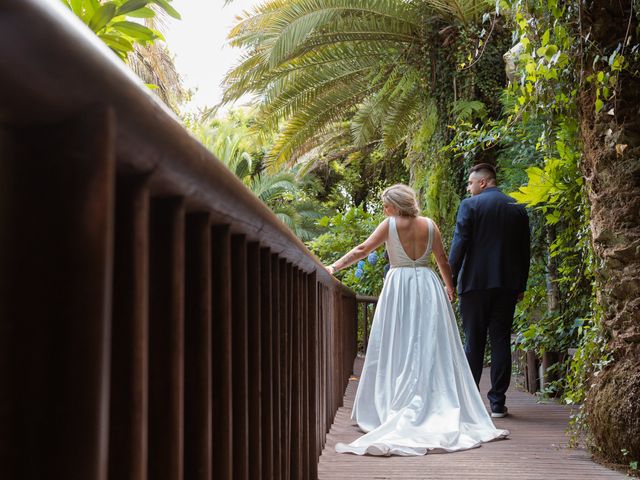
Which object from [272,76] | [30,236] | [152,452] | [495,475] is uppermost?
[272,76]

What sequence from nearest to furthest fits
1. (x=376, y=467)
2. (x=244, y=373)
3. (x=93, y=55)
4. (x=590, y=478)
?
(x=93, y=55), (x=244, y=373), (x=590, y=478), (x=376, y=467)

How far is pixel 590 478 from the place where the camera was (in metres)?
3.67

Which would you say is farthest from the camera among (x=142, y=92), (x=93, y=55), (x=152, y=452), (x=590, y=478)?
(x=590, y=478)

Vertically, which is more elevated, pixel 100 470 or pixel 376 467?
pixel 100 470

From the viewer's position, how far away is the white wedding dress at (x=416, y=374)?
16.6 feet

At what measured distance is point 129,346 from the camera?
0.76 metres

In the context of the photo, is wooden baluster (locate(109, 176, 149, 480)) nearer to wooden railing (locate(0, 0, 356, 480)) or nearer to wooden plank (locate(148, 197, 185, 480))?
wooden railing (locate(0, 0, 356, 480))

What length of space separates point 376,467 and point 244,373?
2.74 metres

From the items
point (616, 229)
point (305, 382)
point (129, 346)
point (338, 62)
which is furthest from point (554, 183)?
point (338, 62)

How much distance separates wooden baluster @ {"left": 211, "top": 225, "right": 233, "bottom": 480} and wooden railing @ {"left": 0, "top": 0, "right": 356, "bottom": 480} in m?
0.10

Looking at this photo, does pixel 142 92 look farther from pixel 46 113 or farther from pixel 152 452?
pixel 152 452

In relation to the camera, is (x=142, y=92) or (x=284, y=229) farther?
(x=284, y=229)

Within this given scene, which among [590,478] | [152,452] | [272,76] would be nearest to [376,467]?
[590,478]

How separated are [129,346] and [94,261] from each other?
177 mm
